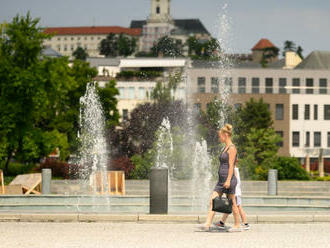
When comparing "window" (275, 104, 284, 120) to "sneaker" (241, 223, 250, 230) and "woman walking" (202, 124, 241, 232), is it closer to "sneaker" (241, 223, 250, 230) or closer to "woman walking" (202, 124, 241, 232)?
"sneaker" (241, 223, 250, 230)

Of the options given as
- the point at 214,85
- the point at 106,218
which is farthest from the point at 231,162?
the point at 214,85

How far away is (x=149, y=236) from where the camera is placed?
14258 mm

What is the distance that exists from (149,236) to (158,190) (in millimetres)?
2872

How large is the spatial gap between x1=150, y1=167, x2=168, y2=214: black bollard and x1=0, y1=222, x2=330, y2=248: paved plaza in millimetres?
889

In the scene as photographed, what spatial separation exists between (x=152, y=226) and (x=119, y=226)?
60cm

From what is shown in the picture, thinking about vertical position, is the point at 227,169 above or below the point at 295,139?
below

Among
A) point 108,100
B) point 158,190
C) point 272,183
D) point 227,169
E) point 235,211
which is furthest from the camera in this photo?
point 108,100

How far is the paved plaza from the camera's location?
1309 centimetres

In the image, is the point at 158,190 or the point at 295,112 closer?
the point at 158,190

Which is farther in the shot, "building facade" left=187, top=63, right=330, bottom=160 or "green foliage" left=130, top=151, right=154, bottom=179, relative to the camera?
"building facade" left=187, top=63, right=330, bottom=160

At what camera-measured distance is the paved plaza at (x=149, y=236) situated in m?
13.1

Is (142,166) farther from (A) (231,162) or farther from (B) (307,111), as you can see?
(B) (307,111)

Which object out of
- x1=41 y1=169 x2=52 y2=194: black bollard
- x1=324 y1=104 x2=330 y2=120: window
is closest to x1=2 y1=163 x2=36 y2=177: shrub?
x1=41 y1=169 x2=52 y2=194: black bollard

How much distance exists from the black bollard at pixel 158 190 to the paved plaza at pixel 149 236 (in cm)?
89
